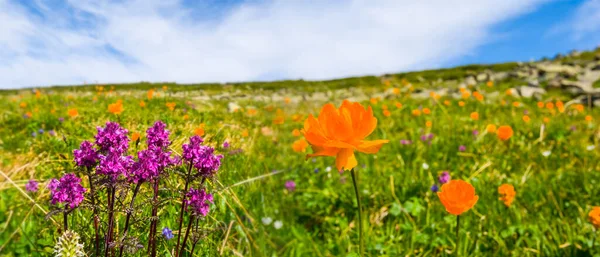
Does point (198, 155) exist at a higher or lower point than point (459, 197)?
higher

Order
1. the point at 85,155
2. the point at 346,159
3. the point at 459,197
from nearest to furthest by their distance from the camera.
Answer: the point at 85,155
the point at 346,159
the point at 459,197

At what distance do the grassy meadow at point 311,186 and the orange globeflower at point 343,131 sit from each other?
225 millimetres

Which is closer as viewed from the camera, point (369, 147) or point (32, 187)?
point (369, 147)

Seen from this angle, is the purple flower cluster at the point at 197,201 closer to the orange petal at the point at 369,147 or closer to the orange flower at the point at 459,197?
the orange petal at the point at 369,147

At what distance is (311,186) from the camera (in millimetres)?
4785

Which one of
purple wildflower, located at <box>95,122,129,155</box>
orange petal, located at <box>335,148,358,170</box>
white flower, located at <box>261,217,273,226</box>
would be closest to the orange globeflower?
orange petal, located at <box>335,148,358,170</box>

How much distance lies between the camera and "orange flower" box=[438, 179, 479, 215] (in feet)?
7.09

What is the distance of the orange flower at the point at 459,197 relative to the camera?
2.16m

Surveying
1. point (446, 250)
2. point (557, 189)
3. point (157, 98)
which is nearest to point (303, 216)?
point (446, 250)

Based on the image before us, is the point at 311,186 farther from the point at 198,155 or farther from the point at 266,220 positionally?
the point at 198,155

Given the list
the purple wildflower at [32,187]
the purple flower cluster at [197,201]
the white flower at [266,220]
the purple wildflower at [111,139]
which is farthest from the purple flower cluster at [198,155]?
the purple wildflower at [32,187]

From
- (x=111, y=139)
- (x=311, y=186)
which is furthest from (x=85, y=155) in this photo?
Result: (x=311, y=186)

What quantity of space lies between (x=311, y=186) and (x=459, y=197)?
2709 mm

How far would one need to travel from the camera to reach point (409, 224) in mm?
3605
